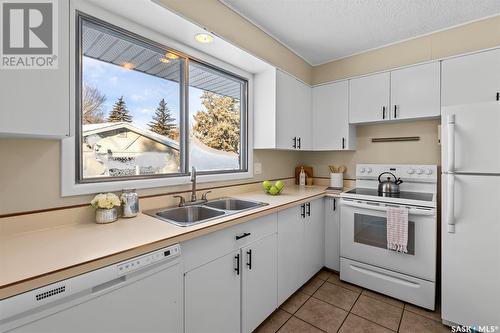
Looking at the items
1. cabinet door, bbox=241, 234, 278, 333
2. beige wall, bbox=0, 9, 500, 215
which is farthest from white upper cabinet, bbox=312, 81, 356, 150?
cabinet door, bbox=241, 234, 278, 333

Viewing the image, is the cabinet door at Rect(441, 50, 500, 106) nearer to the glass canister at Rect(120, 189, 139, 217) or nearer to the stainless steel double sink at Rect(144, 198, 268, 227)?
the stainless steel double sink at Rect(144, 198, 268, 227)

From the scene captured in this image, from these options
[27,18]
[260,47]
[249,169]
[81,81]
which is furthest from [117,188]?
[260,47]

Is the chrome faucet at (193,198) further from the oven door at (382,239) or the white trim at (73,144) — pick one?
the oven door at (382,239)

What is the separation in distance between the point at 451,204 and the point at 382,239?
669 mm

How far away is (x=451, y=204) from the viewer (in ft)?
5.66

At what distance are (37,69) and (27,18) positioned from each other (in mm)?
259

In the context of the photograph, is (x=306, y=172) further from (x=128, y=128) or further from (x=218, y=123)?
(x=128, y=128)

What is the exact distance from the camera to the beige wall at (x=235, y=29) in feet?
5.40

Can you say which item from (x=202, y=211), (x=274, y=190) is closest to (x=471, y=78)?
(x=274, y=190)

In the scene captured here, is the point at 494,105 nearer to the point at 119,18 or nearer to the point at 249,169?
the point at 249,169

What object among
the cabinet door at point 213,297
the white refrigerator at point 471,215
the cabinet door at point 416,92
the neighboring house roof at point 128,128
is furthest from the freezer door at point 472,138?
the neighboring house roof at point 128,128

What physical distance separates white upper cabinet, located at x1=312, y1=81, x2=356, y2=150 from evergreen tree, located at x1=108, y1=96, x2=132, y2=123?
7.20 feet

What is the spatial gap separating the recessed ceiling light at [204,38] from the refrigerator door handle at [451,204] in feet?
6.88

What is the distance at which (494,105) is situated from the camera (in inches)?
62.9
